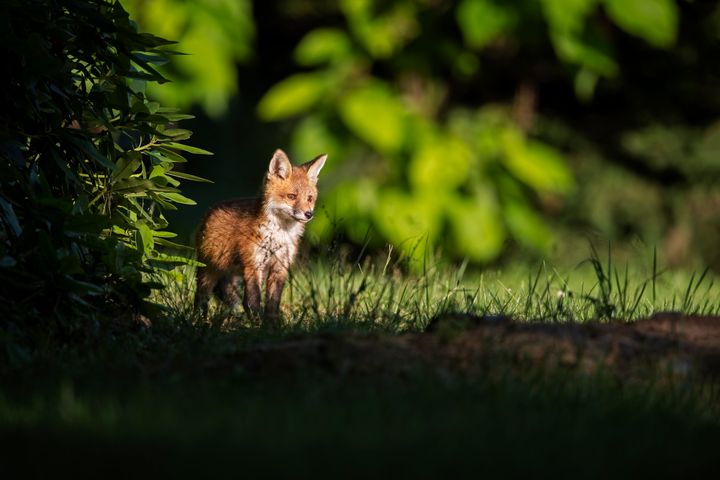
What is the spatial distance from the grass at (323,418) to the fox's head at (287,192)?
2037 millimetres

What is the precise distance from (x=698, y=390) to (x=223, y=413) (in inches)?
80.6

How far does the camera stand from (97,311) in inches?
235

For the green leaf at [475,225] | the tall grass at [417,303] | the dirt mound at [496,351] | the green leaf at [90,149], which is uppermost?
the green leaf at [475,225]

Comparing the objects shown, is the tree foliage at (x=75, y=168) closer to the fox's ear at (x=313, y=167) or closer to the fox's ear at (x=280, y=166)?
the fox's ear at (x=280, y=166)

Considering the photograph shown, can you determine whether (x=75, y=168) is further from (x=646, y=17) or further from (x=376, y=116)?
(x=646, y=17)

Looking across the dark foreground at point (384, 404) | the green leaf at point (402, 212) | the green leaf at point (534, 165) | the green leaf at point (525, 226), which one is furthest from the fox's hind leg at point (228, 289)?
the green leaf at point (534, 165)

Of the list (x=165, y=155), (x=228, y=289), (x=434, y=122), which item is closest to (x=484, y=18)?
(x=434, y=122)

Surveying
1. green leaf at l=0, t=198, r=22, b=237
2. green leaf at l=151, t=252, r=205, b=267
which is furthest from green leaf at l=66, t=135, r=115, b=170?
green leaf at l=151, t=252, r=205, b=267

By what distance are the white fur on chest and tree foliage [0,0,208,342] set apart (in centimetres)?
91

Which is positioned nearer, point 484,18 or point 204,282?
point 204,282

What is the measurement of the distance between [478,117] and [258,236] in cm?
632

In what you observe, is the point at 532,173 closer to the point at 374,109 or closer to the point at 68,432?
the point at 374,109

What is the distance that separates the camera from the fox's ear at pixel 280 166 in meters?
7.78

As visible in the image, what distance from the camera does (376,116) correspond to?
11656 millimetres
